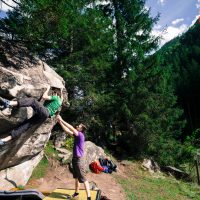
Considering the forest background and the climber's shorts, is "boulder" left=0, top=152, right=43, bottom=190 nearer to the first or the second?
the climber's shorts

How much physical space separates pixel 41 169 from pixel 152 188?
19.4ft

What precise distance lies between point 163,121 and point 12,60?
541 inches

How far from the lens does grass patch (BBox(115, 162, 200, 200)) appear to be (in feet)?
46.5

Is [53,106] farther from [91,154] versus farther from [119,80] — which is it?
[119,80]

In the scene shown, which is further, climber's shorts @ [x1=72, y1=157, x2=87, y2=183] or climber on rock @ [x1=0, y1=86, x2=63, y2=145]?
climber's shorts @ [x1=72, y1=157, x2=87, y2=183]

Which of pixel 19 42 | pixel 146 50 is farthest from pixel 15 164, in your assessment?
pixel 146 50

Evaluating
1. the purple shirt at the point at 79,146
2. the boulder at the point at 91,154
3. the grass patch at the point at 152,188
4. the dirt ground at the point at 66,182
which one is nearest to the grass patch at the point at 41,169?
the dirt ground at the point at 66,182

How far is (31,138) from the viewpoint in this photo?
12.6 metres

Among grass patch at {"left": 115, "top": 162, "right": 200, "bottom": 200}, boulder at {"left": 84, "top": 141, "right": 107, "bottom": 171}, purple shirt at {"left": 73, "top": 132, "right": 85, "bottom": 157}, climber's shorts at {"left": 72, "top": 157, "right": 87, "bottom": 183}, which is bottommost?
grass patch at {"left": 115, "top": 162, "right": 200, "bottom": 200}

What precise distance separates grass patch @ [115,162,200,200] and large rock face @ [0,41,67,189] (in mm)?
4787

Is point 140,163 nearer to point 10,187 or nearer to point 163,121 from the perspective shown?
point 163,121

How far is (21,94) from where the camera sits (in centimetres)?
1066

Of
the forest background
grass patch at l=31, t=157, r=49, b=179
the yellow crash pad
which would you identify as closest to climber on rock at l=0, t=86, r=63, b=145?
the yellow crash pad

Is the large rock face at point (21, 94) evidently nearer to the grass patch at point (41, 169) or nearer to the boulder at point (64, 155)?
the grass patch at point (41, 169)
